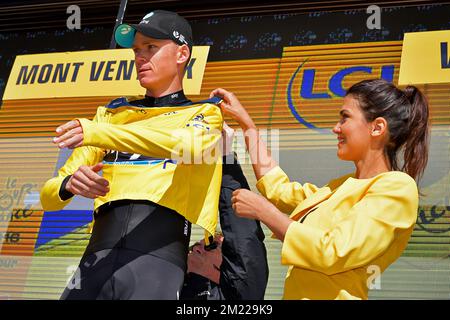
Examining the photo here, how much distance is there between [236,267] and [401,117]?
0.82m

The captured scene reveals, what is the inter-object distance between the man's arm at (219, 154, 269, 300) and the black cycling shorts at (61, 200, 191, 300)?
183mm

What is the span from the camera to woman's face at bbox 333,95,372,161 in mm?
2326

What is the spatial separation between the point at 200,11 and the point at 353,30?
105cm

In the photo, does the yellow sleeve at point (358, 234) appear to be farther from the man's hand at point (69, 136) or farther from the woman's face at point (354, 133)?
the man's hand at point (69, 136)

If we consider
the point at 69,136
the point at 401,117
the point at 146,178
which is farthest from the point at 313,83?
the point at 69,136

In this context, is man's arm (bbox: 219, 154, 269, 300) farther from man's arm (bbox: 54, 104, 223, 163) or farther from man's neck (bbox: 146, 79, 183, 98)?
man's neck (bbox: 146, 79, 183, 98)

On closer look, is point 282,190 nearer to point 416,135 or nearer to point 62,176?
point 416,135

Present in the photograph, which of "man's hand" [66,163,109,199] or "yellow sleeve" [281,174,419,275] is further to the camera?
"man's hand" [66,163,109,199]

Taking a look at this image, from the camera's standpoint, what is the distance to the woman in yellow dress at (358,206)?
201 cm

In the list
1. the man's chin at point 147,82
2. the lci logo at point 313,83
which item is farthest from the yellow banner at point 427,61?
the man's chin at point 147,82

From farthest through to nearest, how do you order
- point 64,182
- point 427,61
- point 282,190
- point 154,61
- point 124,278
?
point 427,61
point 154,61
point 282,190
point 64,182
point 124,278

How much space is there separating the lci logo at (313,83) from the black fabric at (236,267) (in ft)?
5.17

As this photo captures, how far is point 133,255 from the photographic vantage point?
2314mm

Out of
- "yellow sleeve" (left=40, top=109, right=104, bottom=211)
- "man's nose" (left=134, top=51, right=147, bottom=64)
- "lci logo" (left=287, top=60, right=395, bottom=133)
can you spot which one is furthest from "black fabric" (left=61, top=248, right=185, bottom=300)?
"lci logo" (left=287, top=60, right=395, bottom=133)
